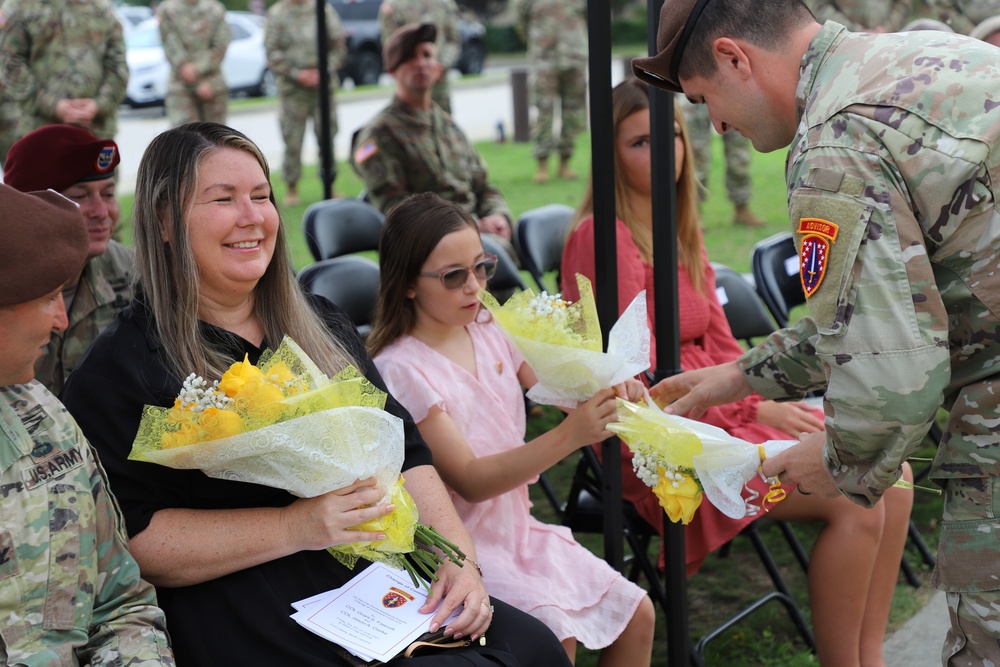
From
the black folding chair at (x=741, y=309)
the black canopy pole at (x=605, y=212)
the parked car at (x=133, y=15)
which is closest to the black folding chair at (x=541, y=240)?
the black folding chair at (x=741, y=309)

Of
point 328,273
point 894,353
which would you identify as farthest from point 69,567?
point 328,273

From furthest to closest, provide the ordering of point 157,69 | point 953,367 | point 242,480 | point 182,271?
point 157,69, point 182,271, point 242,480, point 953,367

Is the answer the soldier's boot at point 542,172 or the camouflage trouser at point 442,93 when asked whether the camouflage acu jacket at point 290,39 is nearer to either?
the camouflage trouser at point 442,93

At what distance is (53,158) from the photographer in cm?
348

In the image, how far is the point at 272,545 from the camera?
7.88 ft

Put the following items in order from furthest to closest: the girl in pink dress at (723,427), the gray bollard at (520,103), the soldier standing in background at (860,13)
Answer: the gray bollard at (520,103)
the soldier standing in background at (860,13)
the girl in pink dress at (723,427)

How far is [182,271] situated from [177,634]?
85cm

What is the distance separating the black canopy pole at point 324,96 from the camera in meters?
5.58

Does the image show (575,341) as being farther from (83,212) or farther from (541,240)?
(541,240)

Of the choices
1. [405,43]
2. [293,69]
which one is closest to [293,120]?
[293,69]

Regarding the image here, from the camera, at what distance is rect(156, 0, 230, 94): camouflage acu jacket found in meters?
11.1

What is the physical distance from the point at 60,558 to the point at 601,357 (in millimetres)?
1358

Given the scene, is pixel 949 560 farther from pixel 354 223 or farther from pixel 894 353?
pixel 354 223

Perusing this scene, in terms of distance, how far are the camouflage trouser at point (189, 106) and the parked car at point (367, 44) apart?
12091mm
